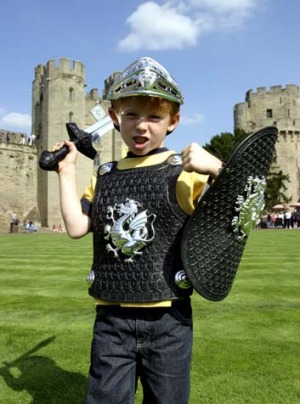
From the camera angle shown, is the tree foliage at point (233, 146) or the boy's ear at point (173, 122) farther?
the tree foliage at point (233, 146)

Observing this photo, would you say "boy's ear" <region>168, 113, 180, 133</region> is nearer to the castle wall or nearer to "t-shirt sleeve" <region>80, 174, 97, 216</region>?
"t-shirt sleeve" <region>80, 174, 97, 216</region>

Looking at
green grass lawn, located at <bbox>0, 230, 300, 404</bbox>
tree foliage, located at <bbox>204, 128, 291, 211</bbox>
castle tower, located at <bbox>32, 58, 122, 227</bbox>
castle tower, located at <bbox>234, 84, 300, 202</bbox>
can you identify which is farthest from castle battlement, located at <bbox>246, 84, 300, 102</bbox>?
green grass lawn, located at <bbox>0, 230, 300, 404</bbox>

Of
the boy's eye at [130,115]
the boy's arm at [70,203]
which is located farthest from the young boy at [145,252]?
the boy's arm at [70,203]

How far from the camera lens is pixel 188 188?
7.06 feet

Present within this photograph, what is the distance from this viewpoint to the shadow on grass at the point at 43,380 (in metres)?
3.09

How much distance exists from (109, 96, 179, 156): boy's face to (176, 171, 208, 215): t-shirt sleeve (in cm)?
23

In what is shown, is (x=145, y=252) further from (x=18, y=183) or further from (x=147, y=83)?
(x=18, y=183)

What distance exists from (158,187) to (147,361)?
2.54ft

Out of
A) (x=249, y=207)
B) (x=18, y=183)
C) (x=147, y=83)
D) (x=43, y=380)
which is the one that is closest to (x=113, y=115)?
(x=147, y=83)

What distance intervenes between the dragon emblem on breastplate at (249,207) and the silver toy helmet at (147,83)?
0.56m

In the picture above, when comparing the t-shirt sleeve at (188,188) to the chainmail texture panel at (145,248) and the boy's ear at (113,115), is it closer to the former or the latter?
the chainmail texture panel at (145,248)

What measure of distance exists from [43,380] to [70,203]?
159 cm

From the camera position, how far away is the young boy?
6.80ft

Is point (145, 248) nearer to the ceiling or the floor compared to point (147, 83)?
nearer to the floor
